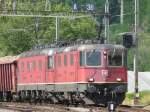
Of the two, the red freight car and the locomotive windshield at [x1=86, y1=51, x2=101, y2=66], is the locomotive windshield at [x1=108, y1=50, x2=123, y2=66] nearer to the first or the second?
the locomotive windshield at [x1=86, y1=51, x2=101, y2=66]

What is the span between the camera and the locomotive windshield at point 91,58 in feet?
102

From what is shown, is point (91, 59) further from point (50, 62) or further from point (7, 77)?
point (7, 77)

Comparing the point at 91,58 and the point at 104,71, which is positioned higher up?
the point at 91,58

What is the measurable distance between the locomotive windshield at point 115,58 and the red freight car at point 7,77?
1185cm

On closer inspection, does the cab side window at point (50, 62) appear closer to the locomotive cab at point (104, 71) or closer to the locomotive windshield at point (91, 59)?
the locomotive cab at point (104, 71)

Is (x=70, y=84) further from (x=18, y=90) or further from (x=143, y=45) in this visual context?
(x=143, y=45)

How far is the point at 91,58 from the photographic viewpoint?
103ft

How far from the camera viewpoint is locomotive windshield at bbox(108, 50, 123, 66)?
3130 centimetres

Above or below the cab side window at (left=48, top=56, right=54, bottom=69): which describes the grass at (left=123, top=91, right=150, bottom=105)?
below

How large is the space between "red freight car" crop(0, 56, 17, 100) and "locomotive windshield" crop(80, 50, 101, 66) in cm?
1137

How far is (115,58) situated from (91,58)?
1165 millimetres

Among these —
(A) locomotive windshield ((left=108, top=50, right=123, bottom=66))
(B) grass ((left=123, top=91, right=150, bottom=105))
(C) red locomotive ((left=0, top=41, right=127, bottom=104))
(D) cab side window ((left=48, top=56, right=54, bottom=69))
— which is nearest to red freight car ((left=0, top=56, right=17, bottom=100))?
(C) red locomotive ((left=0, top=41, right=127, bottom=104))

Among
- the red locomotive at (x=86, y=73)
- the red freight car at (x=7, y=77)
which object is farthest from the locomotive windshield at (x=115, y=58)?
the red freight car at (x=7, y=77)

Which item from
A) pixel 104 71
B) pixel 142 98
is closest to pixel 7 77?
pixel 142 98
